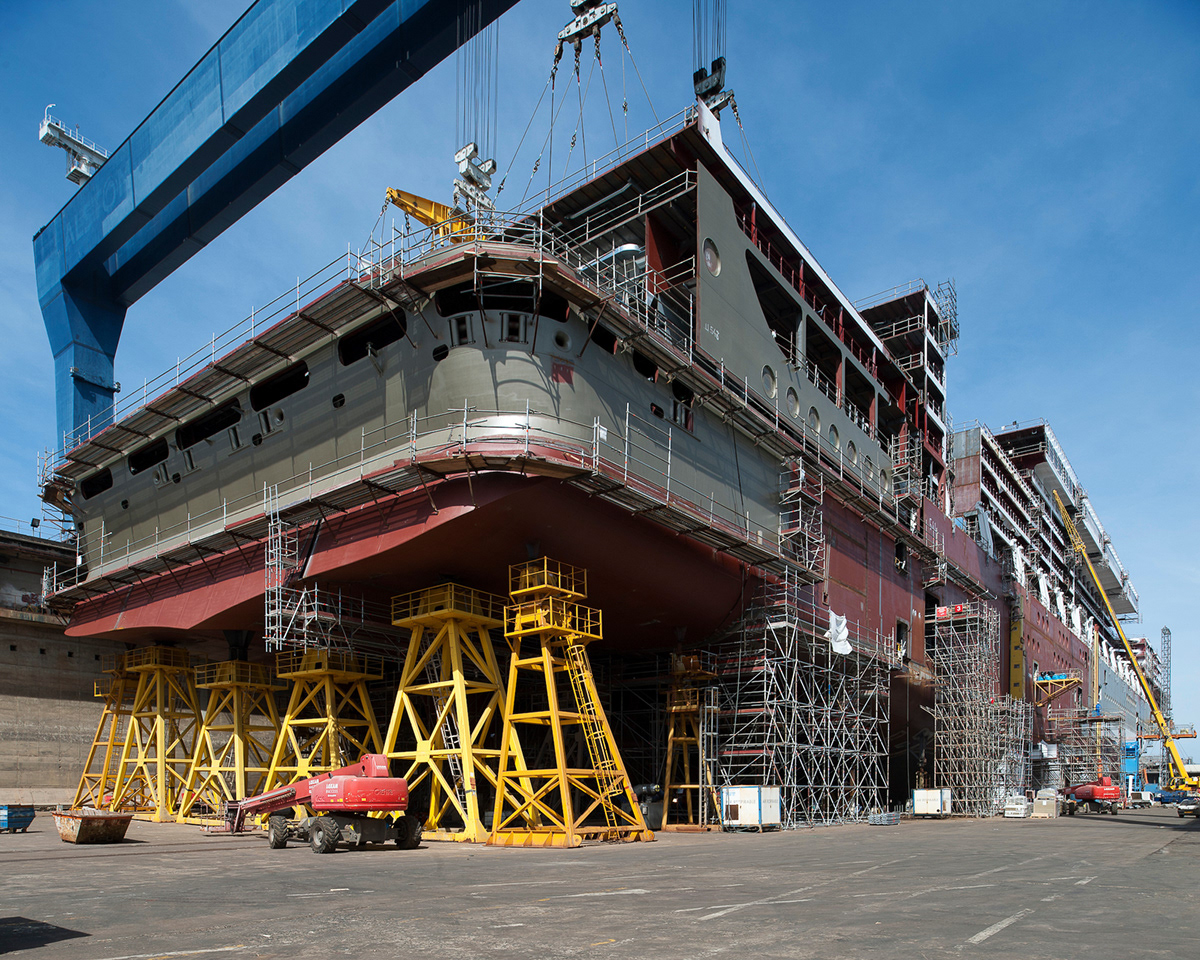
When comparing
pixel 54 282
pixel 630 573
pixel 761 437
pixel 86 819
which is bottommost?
pixel 86 819

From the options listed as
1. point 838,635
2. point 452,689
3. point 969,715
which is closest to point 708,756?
point 838,635

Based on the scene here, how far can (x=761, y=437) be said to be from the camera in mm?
31531

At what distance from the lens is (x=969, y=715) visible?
1855 inches

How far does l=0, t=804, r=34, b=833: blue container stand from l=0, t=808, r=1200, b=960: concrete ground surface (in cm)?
835

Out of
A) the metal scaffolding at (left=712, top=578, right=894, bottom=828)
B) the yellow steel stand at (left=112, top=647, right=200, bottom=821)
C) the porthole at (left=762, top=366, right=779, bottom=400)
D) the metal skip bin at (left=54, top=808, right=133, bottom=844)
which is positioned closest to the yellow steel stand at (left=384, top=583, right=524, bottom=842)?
the metal skip bin at (left=54, top=808, right=133, bottom=844)

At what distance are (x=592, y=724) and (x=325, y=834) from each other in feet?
23.7

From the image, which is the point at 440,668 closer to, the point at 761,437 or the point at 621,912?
the point at 761,437

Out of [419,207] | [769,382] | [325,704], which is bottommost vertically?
[325,704]

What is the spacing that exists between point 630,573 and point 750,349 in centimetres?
974

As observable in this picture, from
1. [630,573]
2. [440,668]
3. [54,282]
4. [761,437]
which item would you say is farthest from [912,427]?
[54,282]

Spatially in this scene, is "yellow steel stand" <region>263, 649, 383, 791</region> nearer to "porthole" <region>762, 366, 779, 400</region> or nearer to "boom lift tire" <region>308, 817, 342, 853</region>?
"boom lift tire" <region>308, 817, 342, 853</region>

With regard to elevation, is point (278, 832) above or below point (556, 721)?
below

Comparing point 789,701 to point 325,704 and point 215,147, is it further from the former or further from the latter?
point 215,147

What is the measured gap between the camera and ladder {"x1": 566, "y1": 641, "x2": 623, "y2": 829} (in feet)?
76.5
